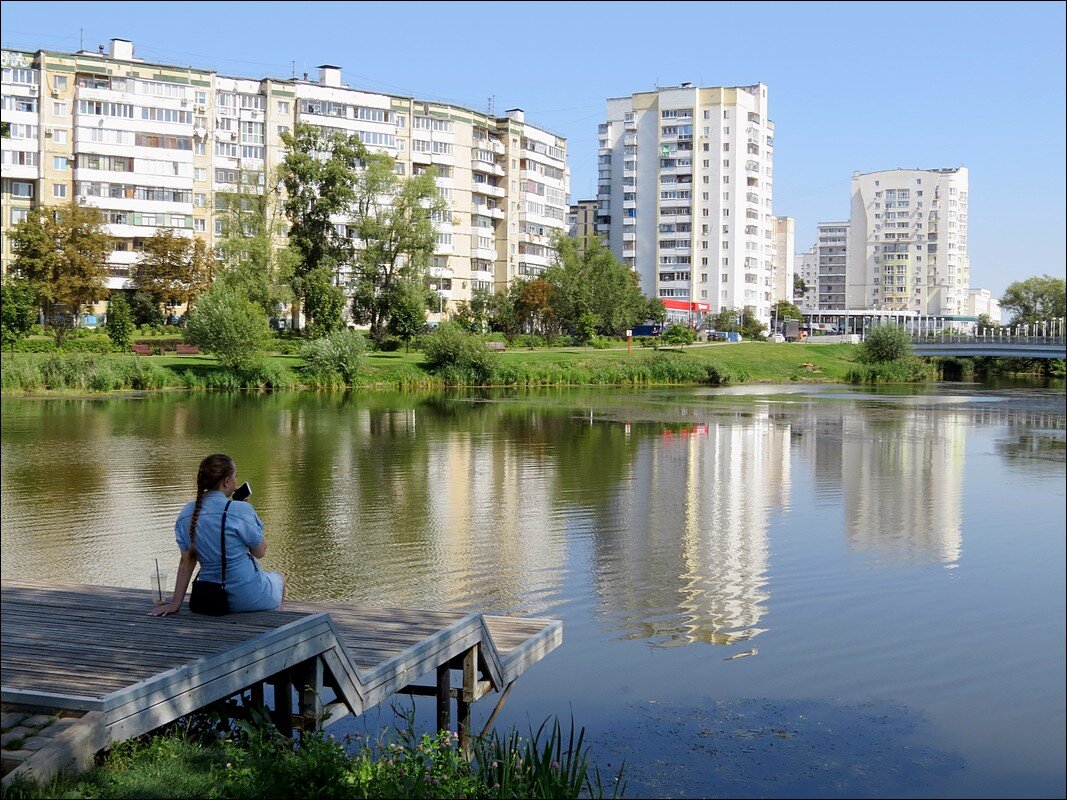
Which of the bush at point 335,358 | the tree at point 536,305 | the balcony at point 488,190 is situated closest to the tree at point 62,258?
the bush at point 335,358

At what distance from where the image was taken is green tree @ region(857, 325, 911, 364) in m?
60.8

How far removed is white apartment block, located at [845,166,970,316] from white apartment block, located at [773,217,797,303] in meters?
13.7

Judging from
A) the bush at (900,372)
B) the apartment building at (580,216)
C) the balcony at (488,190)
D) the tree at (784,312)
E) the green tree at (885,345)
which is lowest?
the bush at (900,372)

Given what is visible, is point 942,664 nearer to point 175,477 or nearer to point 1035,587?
point 1035,587

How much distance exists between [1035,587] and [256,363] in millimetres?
40975

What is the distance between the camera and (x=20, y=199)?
68.0 m

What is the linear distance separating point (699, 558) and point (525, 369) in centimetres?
4262

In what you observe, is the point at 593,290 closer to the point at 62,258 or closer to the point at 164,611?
the point at 62,258

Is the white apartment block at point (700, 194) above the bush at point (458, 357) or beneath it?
above

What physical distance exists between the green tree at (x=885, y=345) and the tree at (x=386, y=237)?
24.8 metres

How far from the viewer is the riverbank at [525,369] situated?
117ft

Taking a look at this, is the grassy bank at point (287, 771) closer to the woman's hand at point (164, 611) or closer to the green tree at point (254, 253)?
the woman's hand at point (164, 611)

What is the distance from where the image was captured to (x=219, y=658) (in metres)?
5.96

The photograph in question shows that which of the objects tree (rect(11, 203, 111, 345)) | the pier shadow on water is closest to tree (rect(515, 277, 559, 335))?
tree (rect(11, 203, 111, 345))
